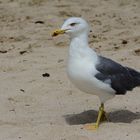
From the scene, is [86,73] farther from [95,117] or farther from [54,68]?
[54,68]

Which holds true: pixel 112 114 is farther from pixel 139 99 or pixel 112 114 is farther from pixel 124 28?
pixel 124 28

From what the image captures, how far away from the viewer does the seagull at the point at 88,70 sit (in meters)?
5.05

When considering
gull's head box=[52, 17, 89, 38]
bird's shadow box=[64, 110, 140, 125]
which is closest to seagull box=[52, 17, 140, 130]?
gull's head box=[52, 17, 89, 38]

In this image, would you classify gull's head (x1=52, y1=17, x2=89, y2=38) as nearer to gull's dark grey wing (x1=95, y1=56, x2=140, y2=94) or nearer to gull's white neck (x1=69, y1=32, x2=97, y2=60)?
gull's white neck (x1=69, y1=32, x2=97, y2=60)

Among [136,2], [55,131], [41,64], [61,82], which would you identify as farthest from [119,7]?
[55,131]

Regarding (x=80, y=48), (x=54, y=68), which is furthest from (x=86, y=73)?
(x=54, y=68)

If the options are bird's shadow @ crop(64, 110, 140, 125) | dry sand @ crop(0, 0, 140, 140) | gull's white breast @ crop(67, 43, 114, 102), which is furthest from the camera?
bird's shadow @ crop(64, 110, 140, 125)

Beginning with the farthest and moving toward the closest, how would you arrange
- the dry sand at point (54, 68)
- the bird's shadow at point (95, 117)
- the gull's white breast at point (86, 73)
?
the bird's shadow at point (95, 117), the dry sand at point (54, 68), the gull's white breast at point (86, 73)

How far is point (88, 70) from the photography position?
5.04 metres

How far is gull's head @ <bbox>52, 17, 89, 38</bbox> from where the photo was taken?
202 inches

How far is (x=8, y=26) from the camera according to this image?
8.84 meters

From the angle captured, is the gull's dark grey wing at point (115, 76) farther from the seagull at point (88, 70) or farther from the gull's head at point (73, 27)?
the gull's head at point (73, 27)

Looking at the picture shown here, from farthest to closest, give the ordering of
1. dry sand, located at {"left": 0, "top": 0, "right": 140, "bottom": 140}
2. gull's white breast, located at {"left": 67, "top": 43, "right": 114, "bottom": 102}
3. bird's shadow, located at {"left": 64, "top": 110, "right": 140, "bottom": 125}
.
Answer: bird's shadow, located at {"left": 64, "top": 110, "right": 140, "bottom": 125} < dry sand, located at {"left": 0, "top": 0, "right": 140, "bottom": 140} < gull's white breast, located at {"left": 67, "top": 43, "right": 114, "bottom": 102}

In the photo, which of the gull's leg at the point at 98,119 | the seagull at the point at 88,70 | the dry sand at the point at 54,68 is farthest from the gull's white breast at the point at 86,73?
the dry sand at the point at 54,68
